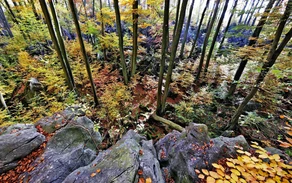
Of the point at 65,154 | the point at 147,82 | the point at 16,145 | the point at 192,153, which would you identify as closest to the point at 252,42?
the point at 147,82

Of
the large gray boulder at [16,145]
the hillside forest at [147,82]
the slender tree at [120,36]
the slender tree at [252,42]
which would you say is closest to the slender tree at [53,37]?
the hillside forest at [147,82]

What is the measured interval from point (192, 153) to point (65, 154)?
12.0ft

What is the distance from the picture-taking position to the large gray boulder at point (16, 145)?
3416 mm

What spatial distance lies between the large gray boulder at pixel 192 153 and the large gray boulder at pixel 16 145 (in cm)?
405

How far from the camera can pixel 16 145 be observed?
372 cm

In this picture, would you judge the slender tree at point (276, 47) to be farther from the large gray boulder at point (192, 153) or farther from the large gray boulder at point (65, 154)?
the large gray boulder at point (65, 154)

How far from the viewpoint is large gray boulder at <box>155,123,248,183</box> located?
10.8 ft

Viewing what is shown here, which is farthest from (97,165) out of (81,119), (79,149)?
(81,119)

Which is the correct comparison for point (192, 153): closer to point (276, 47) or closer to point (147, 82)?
point (276, 47)

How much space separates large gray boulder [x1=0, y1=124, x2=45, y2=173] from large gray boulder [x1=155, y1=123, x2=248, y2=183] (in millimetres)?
4046

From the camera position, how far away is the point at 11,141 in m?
3.76

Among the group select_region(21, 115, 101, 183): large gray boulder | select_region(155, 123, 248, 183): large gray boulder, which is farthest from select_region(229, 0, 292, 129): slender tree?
select_region(21, 115, 101, 183): large gray boulder

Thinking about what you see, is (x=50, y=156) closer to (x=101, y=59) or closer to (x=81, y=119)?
(x=81, y=119)

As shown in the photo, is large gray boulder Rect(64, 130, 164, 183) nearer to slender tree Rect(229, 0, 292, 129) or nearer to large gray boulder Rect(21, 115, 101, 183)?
large gray boulder Rect(21, 115, 101, 183)
